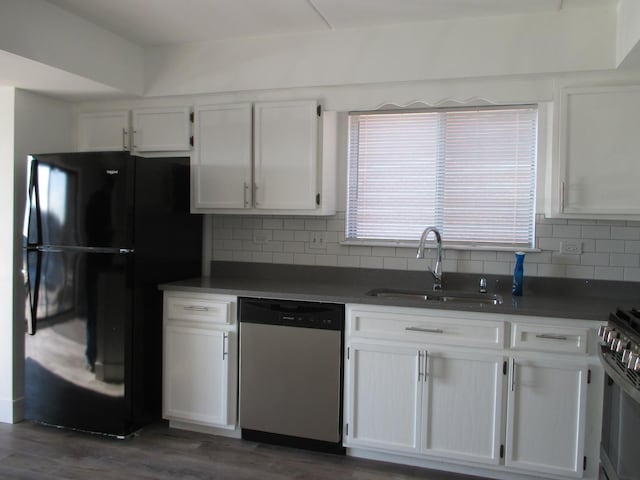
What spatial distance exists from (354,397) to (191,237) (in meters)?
1.55

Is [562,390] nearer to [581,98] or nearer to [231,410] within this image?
[581,98]

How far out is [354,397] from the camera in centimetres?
286

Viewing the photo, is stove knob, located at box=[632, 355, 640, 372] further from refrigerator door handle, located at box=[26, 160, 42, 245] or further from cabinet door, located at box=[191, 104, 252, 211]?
refrigerator door handle, located at box=[26, 160, 42, 245]

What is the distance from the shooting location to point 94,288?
3031 mm

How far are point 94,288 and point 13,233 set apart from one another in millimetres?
761

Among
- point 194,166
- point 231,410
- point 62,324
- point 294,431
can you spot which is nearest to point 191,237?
point 194,166

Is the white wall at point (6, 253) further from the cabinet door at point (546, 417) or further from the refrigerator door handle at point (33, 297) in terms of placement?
the cabinet door at point (546, 417)

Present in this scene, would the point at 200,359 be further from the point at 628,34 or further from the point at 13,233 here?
the point at 628,34

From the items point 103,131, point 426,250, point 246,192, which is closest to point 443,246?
point 426,250

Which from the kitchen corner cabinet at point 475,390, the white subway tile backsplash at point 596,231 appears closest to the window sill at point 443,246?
the white subway tile backsplash at point 596,231

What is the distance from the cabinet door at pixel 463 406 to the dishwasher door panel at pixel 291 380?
497 mm

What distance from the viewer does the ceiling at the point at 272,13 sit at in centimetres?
275

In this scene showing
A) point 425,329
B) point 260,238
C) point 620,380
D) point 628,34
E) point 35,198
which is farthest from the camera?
point 260,238

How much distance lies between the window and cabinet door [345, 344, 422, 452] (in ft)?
2.86
